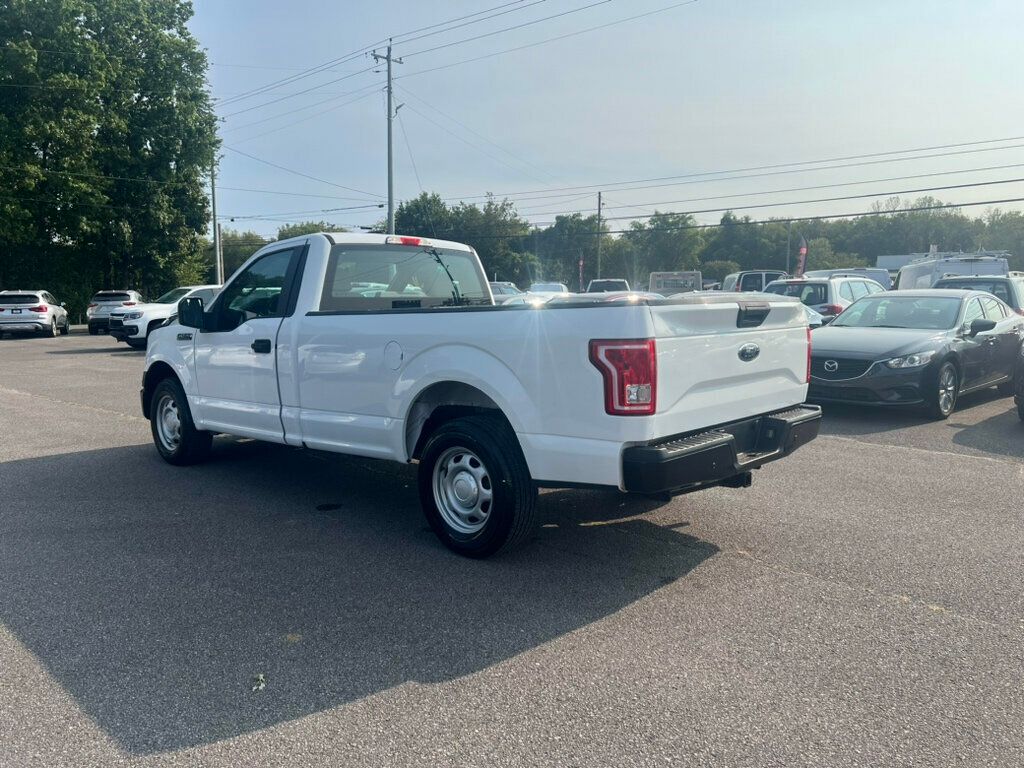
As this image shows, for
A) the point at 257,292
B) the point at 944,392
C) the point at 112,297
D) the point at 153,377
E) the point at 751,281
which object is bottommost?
the point at 944,392

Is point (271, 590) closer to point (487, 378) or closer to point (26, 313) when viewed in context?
point (487, 378)

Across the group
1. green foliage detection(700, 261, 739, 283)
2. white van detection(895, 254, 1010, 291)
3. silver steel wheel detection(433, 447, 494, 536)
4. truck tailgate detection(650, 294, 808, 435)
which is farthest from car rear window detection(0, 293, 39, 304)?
green foliage detection(700, 261, 739, 283)

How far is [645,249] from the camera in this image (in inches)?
3831

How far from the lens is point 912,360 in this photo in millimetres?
9281

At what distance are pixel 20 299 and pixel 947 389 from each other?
29.2m

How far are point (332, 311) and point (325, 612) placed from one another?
7.85ft

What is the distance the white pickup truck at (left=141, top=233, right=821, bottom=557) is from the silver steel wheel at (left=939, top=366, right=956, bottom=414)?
5.07 meters

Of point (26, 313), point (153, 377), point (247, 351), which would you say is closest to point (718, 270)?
point (26, 313)

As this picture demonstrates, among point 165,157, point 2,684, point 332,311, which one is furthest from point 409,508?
point 165,157

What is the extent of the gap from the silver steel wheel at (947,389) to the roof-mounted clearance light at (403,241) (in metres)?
6.44

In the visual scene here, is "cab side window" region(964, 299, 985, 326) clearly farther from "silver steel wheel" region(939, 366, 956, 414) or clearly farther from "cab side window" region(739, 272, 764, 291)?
"cab side window" region(739, 272, 764, 291)

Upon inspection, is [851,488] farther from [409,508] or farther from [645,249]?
[645,249]

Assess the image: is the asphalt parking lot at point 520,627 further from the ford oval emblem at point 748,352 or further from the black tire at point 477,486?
the ford oval emblem at point 748,352

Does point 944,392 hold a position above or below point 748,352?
below
